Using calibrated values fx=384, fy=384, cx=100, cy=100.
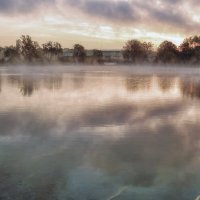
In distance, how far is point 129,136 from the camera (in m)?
13.7

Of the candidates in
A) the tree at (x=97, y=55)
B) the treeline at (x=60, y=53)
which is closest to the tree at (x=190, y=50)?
the treeline at (x=60, y=53)

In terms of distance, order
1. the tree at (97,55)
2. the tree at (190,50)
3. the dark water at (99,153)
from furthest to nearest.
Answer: the tree at (97,55), the tree at (190,50), the dark water at (99,153)

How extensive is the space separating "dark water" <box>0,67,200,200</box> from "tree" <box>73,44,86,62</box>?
121 meters

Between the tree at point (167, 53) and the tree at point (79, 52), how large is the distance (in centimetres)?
2896

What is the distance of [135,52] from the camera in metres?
141

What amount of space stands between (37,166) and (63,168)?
0.70 meters

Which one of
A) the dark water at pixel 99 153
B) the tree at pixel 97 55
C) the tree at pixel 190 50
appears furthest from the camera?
the tree at pixel 97 55

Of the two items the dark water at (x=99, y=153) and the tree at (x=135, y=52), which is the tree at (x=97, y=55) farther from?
the dark water at (x=99, y=153)

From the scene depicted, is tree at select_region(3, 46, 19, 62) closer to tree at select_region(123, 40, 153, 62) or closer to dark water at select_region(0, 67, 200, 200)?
tree at select_region(123, 40, 153, 62)

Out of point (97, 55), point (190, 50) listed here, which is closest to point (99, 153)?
point (190, 50)

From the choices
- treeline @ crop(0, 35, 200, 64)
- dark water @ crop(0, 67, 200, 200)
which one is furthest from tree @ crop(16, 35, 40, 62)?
dark water @ crop(0, 67, 200, 200)

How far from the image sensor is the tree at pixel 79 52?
140375mm

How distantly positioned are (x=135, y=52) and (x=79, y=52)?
20611mm

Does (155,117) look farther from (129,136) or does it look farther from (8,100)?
(8,100)
